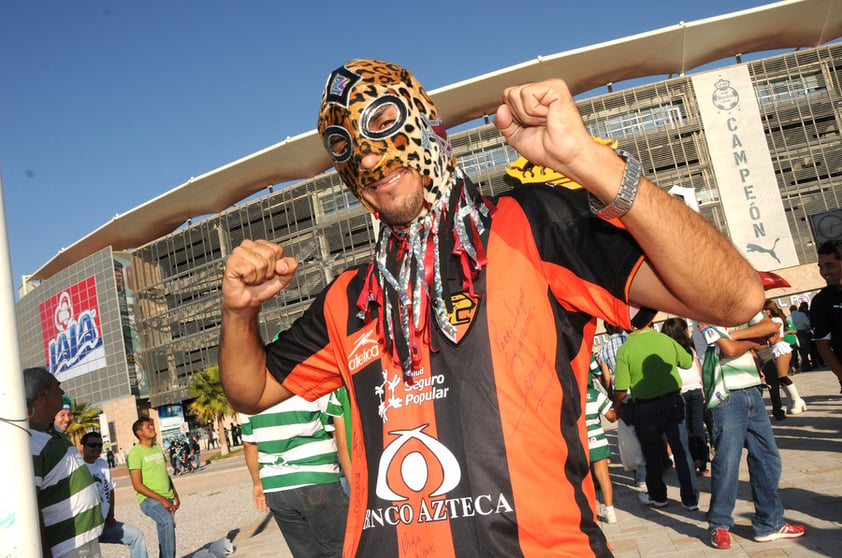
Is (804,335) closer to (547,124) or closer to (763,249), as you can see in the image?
(547,124)

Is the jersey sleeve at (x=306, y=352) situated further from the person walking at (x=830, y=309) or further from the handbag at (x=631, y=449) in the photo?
the handbag at (x=631, y=449)

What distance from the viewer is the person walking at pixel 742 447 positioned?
5.61 meters

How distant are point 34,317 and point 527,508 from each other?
72569mm

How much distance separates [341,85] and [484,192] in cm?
4576

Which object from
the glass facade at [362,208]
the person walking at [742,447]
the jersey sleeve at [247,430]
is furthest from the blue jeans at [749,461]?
the glass facade at [362,208]

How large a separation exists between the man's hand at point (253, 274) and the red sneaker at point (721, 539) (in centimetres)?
505

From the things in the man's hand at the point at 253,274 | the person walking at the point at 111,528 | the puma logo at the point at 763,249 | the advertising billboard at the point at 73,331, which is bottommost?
the person walking at the point at 111,528

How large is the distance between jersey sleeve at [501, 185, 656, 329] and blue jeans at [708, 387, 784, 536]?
4749 millimetres

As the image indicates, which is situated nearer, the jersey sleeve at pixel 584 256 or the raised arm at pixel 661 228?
the raised arm at pixel 661 228

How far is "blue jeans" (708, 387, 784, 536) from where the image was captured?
5609mm

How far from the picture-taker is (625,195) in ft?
4.59

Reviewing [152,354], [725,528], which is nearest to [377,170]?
[725,528]

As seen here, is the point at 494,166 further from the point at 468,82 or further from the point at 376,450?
the point at 376,450

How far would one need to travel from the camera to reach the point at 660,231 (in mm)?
1408
